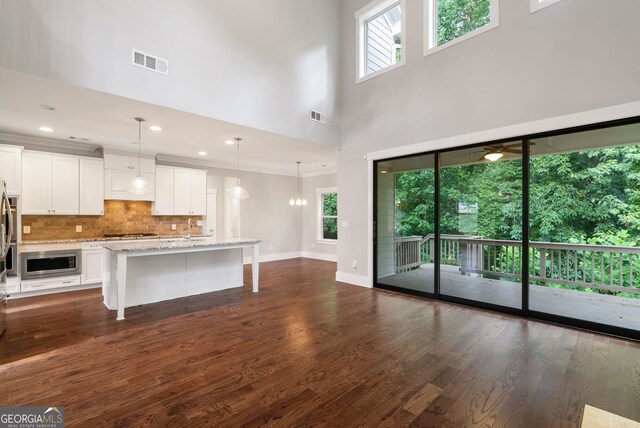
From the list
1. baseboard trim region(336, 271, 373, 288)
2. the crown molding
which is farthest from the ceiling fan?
the crown molding

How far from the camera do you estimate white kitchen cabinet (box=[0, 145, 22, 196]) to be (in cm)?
469

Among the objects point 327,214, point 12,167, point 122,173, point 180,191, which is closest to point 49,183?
point 12,167

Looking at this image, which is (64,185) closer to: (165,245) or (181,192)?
(181,192)

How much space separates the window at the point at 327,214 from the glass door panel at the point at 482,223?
4313 millimetres

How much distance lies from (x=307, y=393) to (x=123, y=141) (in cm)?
558

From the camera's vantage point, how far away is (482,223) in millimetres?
4375

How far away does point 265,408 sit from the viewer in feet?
6.57

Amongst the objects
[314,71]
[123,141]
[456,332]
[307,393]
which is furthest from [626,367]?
[123,141]

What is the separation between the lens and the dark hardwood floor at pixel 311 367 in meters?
1.97

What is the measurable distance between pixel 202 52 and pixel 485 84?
13.1 ft

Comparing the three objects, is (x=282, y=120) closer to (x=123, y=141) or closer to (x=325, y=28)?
(x=325, y=28)

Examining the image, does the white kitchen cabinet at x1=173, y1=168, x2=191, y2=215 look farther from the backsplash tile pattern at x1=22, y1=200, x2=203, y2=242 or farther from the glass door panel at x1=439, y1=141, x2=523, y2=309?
the glass door panel at x1=439, y1=141, x2=523, y2=309

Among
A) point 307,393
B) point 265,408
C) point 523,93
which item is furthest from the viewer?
point 523,93

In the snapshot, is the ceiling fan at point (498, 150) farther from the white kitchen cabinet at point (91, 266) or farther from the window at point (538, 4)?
the white kitchen cabinet at point (91, 266)
